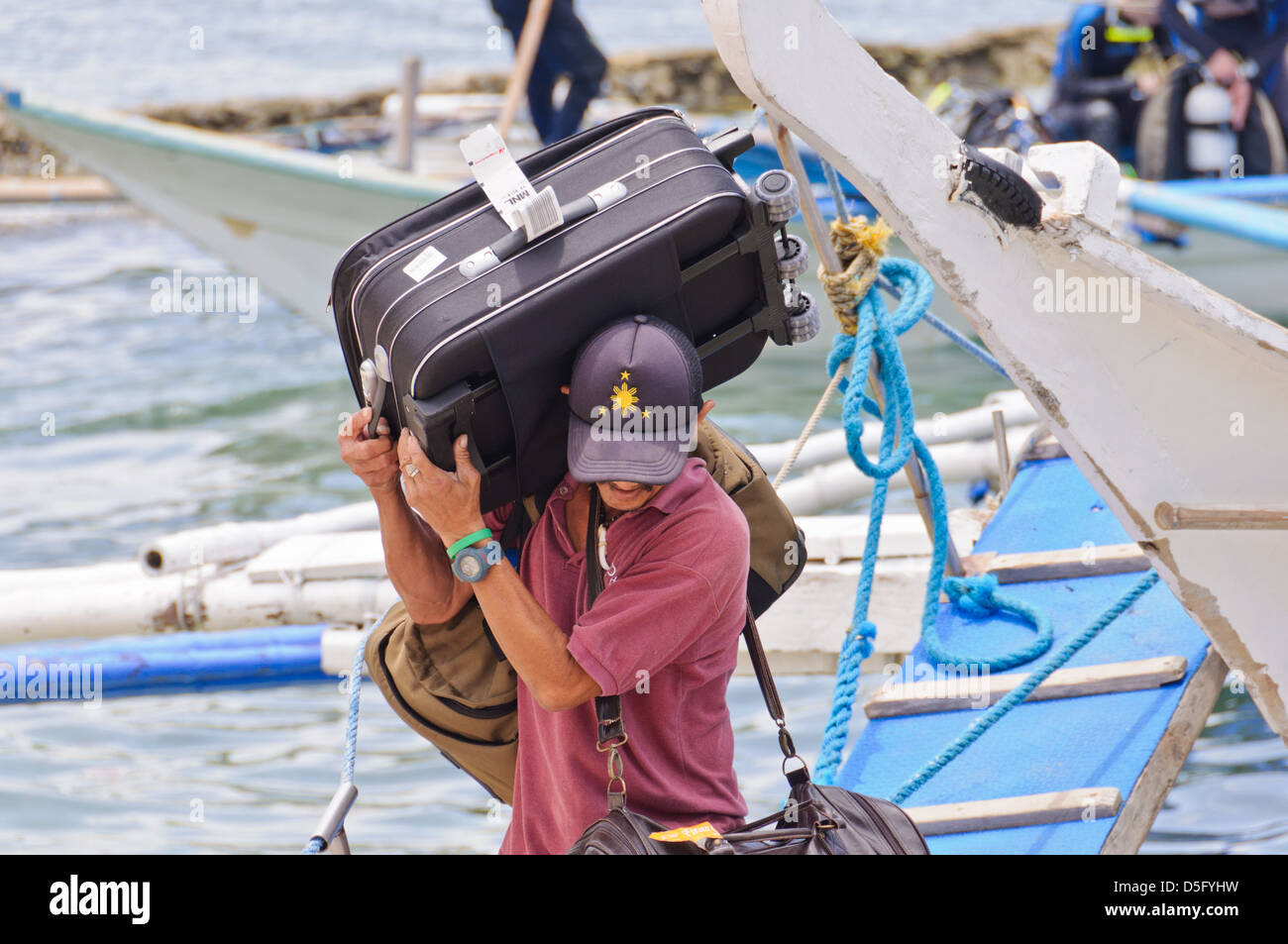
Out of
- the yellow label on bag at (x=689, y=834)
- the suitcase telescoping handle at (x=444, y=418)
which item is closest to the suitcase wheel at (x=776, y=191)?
the suitcase telescoping handle at (x=444, y=418)

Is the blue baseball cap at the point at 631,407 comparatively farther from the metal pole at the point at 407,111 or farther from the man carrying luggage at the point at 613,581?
the metal pole at the point at 407,111

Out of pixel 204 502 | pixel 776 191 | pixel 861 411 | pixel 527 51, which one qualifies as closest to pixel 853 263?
pixel 861 411

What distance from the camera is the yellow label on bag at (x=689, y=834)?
1.75 metres

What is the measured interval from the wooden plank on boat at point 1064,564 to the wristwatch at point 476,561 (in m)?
1.90

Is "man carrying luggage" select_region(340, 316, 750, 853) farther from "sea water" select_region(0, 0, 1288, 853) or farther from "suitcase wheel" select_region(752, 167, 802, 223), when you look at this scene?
"sea water" select_region(0, 0, 1288, 853)

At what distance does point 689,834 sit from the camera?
176 cm

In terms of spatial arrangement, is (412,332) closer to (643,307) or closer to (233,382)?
(643,307)

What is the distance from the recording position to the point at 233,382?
29.5ft

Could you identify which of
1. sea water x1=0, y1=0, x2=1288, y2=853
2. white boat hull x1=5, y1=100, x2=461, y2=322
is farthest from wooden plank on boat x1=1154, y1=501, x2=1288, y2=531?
white boat hull x1=5, y1=100, x2=461, y2=322

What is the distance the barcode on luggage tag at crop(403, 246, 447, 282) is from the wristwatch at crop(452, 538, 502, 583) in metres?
0.37

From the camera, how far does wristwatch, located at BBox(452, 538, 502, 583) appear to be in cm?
176

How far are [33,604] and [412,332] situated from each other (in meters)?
2.59

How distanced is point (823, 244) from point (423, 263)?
109 cm

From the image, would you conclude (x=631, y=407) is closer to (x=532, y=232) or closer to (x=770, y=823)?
(x=532, y=232)
